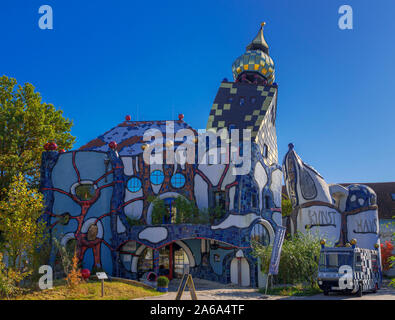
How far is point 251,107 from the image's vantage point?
21.7 metres

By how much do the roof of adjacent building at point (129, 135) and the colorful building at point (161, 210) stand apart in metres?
2.93

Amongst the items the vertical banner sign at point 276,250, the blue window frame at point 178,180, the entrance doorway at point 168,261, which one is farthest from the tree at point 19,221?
the vertical banner sign at point 276,250

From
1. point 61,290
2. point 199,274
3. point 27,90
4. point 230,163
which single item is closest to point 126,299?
point 61,290

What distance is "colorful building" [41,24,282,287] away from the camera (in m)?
17.2

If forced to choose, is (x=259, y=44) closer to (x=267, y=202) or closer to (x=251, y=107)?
(x=251, y=107)

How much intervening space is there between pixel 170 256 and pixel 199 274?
61.3 inches

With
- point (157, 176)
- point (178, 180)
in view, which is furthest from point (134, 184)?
point (178, 180)

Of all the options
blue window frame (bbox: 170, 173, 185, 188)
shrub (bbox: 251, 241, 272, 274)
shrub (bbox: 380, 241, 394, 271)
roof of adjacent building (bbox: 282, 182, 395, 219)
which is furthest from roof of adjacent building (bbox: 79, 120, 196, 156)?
shrub (bbox: 380, 241, 394, 271)

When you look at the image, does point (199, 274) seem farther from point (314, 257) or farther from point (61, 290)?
point (61, 290)

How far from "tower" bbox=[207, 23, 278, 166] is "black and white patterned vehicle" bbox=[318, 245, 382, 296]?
7.66 meters

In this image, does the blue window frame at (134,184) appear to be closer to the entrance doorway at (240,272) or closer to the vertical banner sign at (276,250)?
the entrance doorway at (240,272)

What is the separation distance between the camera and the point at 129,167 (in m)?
18.7

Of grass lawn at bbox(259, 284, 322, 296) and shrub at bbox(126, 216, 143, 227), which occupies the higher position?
shrub at bbox(126, 216, 143, 227)

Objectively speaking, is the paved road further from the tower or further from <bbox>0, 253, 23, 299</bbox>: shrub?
the tower
